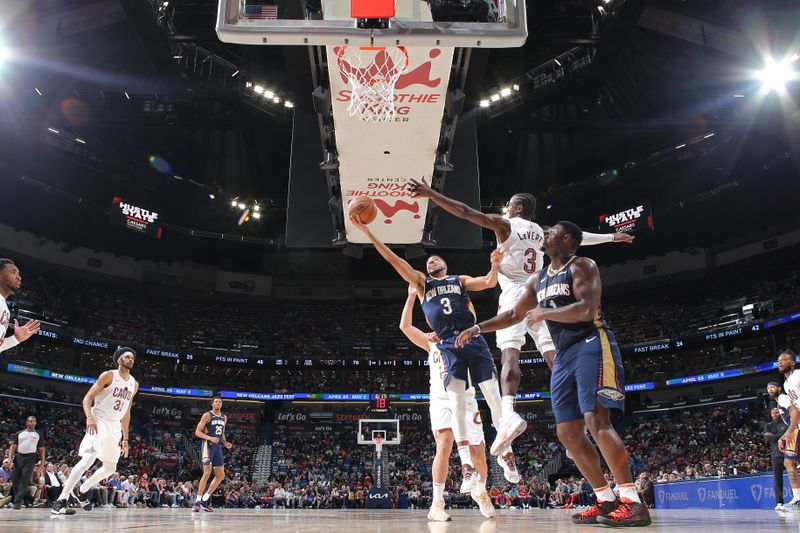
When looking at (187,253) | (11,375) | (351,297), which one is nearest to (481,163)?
(351,297)

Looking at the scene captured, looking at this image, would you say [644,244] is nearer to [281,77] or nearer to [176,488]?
[281,77]

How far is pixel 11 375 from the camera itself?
2691cm

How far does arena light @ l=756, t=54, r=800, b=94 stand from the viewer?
17734 millimetres

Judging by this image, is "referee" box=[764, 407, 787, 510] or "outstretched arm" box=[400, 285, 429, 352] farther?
"referee" box=[764, 407, 787, 510]

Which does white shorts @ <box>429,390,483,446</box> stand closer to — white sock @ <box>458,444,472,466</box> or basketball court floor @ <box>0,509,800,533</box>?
white sock @ <box>458,444,472,466</box>

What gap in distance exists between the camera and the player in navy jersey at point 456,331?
562 centimetres

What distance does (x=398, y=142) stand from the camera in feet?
28.1

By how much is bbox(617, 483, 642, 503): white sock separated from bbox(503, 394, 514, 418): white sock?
1.51 metres

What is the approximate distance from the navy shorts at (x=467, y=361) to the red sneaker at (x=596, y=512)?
66.3 inches

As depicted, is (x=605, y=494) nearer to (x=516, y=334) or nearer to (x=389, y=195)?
(x=516, y=334)

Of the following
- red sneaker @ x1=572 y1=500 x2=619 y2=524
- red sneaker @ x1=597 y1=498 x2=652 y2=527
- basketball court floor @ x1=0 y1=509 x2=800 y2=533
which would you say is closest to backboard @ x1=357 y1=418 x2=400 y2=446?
basketball court floor @ x1=0 y1=509 x2=800 y2=533

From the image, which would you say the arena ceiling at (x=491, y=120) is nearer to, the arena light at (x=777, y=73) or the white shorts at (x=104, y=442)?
the arena light at (x=777, y=73)

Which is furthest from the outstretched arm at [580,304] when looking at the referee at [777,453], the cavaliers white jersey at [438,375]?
the referee at [777,453]

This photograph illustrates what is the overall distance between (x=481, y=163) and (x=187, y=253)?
17.1 meters
